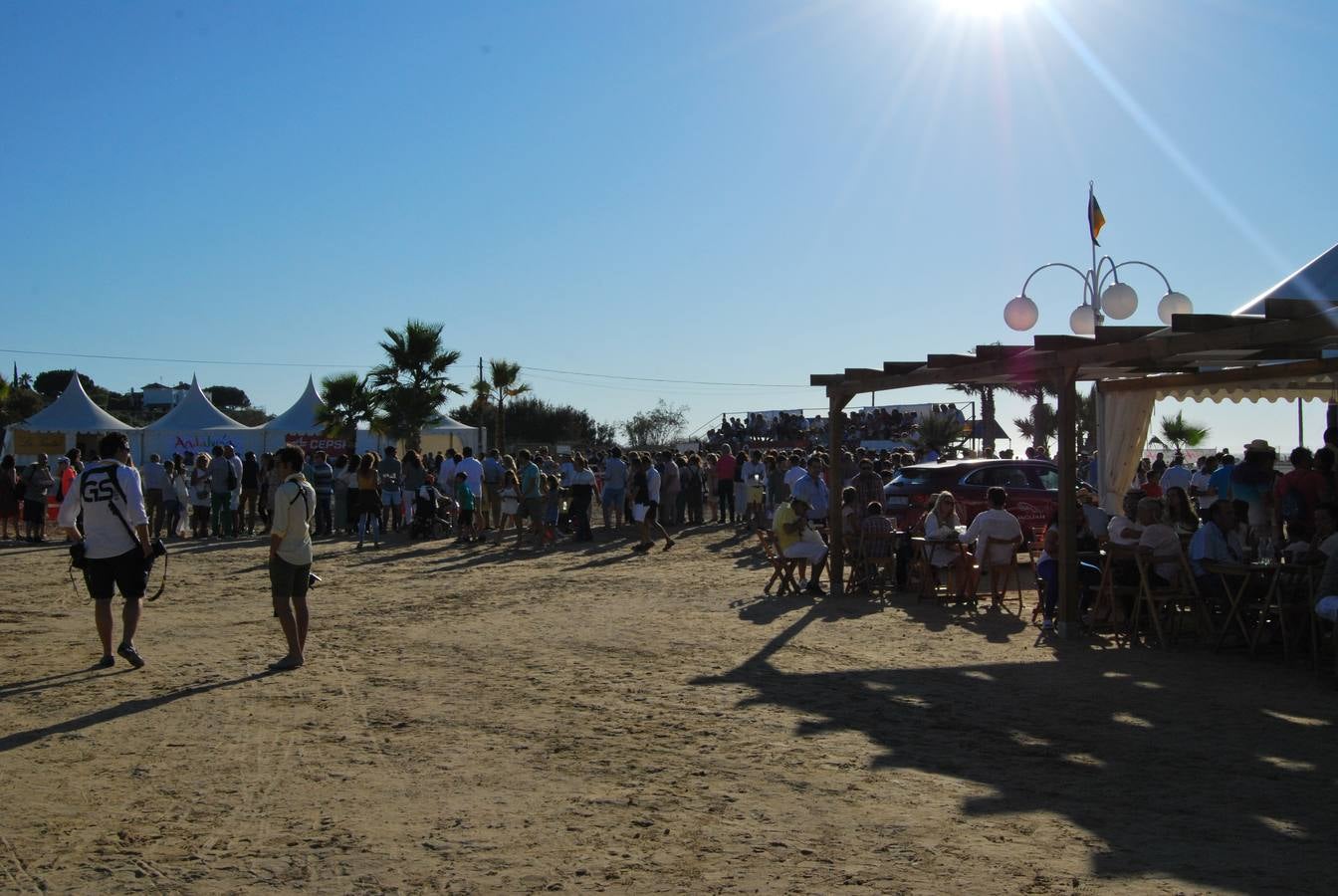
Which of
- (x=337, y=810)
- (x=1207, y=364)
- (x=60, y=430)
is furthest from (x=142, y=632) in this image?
(x=60, y=430)

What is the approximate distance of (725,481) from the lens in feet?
75.6

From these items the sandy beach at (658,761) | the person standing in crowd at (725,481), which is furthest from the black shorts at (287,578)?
the person standing in crowd at (725,481)

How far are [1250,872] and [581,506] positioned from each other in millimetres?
15855

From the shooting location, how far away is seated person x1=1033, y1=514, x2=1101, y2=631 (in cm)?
1029

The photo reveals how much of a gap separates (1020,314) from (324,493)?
42.9ft

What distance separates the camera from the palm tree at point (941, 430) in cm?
3709

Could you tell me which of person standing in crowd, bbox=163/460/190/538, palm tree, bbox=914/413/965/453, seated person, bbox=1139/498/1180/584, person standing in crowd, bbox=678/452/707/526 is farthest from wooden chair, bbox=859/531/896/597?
palm tree, bbox=914/413/965/453

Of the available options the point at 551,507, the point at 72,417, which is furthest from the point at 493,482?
the point at 72,417

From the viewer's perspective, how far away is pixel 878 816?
199 inches

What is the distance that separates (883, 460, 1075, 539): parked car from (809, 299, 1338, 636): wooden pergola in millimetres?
1982

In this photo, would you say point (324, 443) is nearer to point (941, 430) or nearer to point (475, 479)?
point (475, 479)

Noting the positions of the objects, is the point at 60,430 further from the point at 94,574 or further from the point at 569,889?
the point at 569,889

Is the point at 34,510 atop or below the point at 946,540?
atop

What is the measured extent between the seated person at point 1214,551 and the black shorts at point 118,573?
27.0 ft
